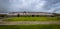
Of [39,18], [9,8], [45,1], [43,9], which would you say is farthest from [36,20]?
[9,8]

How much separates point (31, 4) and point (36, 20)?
1.14 ft

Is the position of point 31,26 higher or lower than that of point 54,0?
lower

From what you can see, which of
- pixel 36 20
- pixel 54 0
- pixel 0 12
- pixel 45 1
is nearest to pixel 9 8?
pixel 0 12

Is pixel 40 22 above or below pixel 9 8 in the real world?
below

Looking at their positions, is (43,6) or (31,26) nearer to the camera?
(31,26)

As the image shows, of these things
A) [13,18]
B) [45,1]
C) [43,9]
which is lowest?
[13,18]

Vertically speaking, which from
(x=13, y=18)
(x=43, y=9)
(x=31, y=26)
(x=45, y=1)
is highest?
(x=45, y=1)

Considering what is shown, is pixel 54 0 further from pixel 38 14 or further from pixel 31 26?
pixel 31 26

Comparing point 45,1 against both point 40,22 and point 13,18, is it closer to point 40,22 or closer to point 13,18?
point 40,22

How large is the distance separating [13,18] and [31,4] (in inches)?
18.2

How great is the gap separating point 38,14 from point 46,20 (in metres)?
0.20

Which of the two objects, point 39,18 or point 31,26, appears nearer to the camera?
point 31,26

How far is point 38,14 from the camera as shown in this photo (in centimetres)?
227

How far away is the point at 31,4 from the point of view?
2303 millimetres
